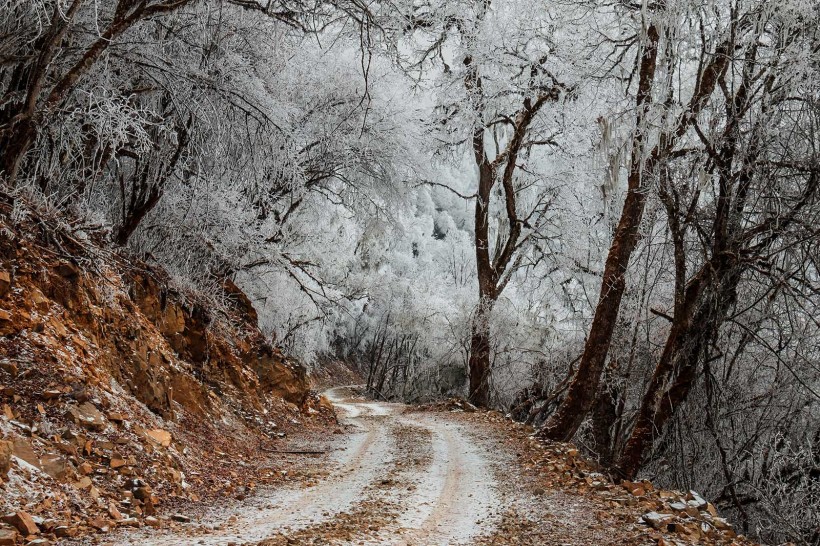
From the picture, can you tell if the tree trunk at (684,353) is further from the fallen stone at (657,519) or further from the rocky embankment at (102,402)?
the rocky embankment at (102,402)

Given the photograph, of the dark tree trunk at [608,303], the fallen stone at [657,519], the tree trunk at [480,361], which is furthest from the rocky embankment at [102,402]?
the tree trunk at [480,361]

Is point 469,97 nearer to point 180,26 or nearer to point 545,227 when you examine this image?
point 545,227

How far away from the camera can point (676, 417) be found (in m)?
7.29

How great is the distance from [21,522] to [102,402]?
6.86ft

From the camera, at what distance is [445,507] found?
5.99 m

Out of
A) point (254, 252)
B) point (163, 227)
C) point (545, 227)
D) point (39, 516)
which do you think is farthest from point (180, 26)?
point (545, 227)

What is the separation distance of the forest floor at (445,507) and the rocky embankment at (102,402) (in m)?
0.38

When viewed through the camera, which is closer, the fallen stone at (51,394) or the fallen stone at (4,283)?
the fallen stone at (51,394)

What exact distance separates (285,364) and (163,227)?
4595 millimetres

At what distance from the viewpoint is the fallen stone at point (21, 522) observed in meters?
3.43

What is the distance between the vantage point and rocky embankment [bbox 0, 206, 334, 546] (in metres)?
4.14

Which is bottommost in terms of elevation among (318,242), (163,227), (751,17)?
(163,227)

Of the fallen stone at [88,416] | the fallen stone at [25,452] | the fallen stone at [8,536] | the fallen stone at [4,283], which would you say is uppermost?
the fallen stone at [4,283]

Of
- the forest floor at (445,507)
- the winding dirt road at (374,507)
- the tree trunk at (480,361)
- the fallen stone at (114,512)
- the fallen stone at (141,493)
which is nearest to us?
the fallen stone at (114,512)
